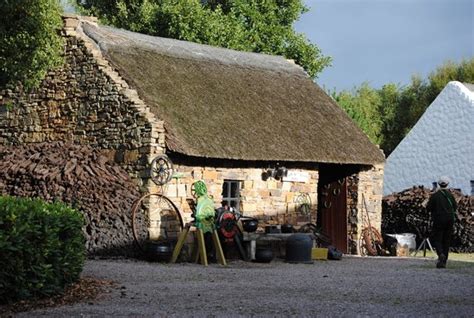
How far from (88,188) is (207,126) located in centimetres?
316

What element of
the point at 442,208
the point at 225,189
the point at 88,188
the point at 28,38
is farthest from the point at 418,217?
the point at 28,38

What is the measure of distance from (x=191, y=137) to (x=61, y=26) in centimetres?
377

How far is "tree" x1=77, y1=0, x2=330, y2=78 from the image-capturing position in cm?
3209

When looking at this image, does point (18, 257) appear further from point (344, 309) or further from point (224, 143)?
point (224, 143)

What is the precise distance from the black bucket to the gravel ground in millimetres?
763

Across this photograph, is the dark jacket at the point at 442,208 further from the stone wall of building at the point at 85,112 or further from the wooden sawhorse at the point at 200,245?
the stone wall of building at the point at 85,112

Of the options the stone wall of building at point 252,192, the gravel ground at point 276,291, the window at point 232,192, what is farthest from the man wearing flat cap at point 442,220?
the window at point 232,192

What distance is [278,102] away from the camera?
912 inches

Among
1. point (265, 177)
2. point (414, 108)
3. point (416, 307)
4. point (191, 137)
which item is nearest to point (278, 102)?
point (265, 177)

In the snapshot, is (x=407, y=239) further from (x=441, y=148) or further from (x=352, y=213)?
(x=441, y=148)

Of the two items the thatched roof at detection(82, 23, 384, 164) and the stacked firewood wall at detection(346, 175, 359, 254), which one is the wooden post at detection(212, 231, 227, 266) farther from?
the stacked firewood wall at detection(346, 175, 359, 254)

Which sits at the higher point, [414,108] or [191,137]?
[414,108]

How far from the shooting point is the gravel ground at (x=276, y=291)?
33.4ft

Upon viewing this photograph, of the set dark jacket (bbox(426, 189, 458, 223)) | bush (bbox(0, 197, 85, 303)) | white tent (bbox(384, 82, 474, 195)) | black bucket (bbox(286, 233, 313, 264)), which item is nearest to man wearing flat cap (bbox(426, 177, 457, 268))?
dark jacket (bbox(426, 189, 458, 223))
